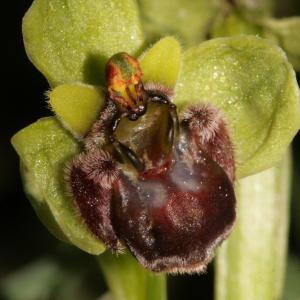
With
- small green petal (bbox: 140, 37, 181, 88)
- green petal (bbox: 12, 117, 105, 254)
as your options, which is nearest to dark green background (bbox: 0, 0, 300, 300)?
green petal (bbox: 12, 117, 105, 254)

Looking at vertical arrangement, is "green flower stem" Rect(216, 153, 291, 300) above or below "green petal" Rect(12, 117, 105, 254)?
below

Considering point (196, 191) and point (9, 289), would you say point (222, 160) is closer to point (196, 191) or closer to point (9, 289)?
point (196, 191)

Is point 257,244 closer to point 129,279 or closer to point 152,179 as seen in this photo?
point 129,279

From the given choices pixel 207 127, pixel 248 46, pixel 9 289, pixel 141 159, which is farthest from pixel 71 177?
Answer: pixel 9 289

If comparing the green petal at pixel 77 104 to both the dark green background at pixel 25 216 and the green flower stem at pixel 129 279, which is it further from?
the dark green background at pixel 25 216

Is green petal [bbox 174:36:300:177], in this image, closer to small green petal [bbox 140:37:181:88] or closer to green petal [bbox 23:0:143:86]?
small green petal [bbox 140:37:181:88]

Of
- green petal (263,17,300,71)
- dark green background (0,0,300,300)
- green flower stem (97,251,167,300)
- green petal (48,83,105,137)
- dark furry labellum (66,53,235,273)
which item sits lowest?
dark green background (0,0,300,300)

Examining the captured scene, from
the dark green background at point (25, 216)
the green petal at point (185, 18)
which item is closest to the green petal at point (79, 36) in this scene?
the green petal at point (185, 18)
